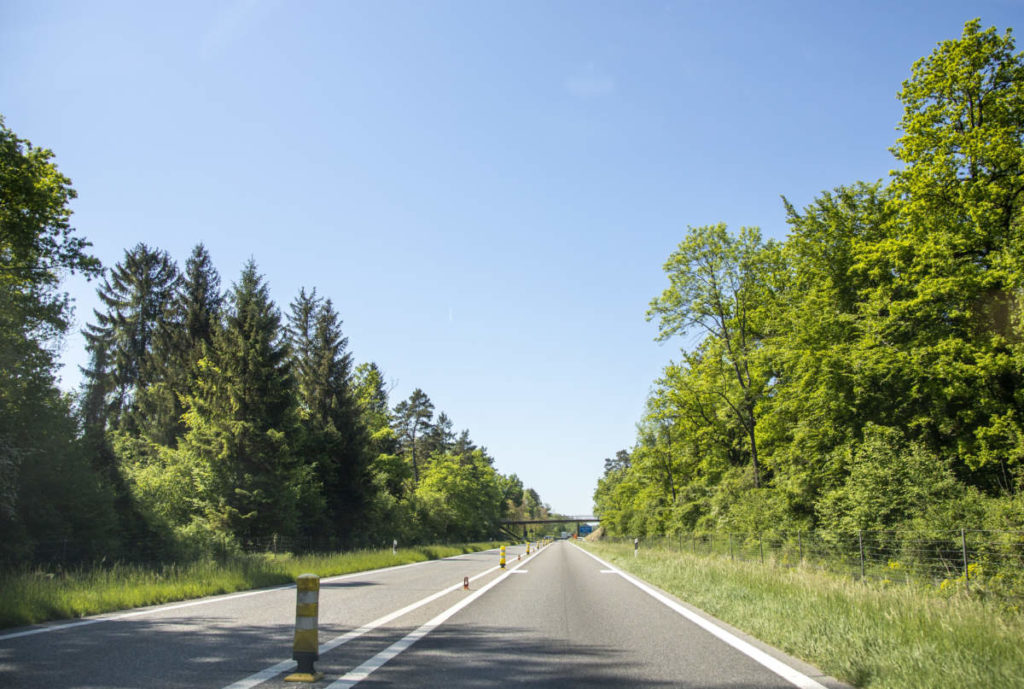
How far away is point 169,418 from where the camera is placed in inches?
1720

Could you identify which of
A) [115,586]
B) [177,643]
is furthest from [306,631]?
[115,586]

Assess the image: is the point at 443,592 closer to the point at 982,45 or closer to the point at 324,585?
the point at 324,585

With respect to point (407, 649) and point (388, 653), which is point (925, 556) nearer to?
point (407, 649)

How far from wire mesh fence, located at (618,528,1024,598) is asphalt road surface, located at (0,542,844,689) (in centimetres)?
724

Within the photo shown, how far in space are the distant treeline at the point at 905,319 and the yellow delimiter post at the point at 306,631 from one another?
17.3 meters

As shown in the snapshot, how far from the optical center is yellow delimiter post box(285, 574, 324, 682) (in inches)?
226

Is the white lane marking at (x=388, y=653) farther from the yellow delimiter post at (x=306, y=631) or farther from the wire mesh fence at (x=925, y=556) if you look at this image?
the wire mesh fence at (x=925, y=556)

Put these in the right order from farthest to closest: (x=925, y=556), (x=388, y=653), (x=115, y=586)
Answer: (x=925, y=556)
(x=115, y=586)
(x=388, y=653)

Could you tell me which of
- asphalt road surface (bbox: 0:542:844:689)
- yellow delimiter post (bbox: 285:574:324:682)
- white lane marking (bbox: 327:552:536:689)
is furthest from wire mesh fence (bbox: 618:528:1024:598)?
yellow delimiter post (bbox: 285:574:324:682)

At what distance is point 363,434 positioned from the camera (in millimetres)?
48781

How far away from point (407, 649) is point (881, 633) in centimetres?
502

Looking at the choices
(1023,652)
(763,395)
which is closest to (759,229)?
(763,395)

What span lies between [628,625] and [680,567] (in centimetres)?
1174

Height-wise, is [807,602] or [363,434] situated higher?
[363,434]
